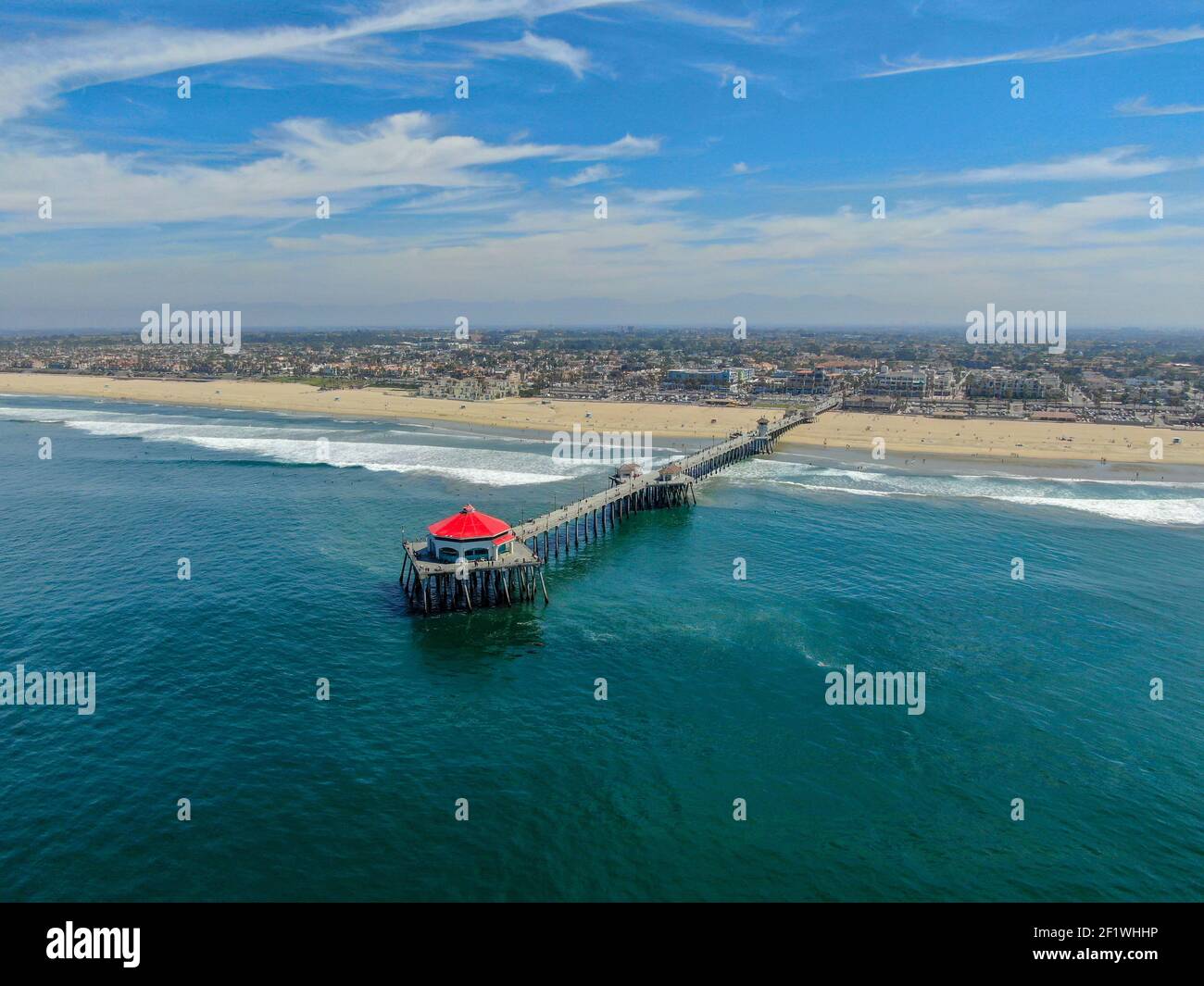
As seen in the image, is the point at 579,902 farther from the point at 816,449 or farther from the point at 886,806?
the point at 816,449

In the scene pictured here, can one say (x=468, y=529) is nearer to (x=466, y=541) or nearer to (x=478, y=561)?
(x=466, y=541)

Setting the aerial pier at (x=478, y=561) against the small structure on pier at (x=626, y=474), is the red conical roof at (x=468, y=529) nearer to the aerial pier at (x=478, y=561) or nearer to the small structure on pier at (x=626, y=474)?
the aerial pier at (x=478, y=561)

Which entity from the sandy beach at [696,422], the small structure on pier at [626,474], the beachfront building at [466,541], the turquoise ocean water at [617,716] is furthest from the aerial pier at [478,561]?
the sandy beach at [696,422]

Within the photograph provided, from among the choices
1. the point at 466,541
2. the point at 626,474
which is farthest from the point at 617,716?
the point at 626,474

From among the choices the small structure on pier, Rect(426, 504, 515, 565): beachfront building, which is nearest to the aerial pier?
Rect(426, 504, 515, 565): beachfront building

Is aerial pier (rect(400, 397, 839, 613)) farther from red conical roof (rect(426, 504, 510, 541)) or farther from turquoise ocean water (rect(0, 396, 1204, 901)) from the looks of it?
turquoise ocean water (rect(0, 396, 1204, 901))
